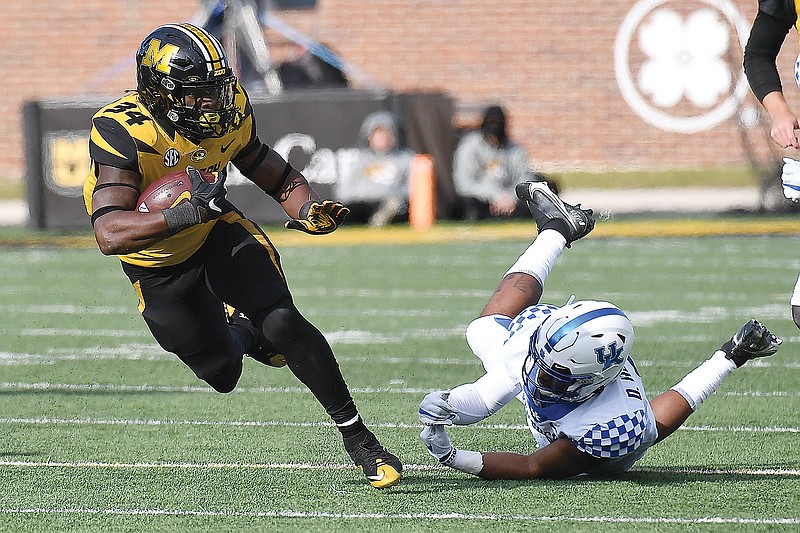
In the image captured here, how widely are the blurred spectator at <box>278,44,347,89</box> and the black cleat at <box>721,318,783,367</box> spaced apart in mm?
12684

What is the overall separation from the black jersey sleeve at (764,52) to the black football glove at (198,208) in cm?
209

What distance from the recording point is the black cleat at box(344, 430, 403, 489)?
4.64 metres

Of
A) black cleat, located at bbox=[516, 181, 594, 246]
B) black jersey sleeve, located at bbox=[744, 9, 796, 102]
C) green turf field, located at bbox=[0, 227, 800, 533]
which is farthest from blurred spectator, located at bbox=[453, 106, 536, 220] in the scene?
black jersey sleeve, located at bbox=[744, 9, 796, 102]

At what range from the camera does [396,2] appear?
835 inches

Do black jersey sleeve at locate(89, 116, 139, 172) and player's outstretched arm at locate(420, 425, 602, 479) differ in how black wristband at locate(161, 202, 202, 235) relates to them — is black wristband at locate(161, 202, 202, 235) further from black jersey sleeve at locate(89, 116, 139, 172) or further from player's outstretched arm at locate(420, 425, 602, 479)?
player's outstretched arm at locate(420, 425, 602, 479)

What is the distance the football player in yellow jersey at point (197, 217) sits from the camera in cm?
463

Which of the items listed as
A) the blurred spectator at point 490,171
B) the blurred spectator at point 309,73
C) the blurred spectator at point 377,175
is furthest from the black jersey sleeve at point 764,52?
the blurred spectator at point 309,73

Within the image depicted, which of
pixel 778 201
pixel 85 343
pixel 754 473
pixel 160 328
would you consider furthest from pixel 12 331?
pixel 778 201

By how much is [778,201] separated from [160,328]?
11656mm

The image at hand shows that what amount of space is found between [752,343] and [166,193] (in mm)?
2086

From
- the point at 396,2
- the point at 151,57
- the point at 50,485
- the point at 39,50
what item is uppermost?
the point at 151,57

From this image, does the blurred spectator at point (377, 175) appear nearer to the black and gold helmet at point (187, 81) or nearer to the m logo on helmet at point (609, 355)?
the black and gold helmet at point (187, 81)

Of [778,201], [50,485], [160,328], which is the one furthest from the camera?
[778,201]

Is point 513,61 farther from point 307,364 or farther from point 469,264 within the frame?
point 307,364
